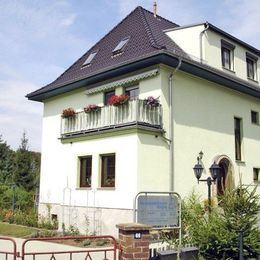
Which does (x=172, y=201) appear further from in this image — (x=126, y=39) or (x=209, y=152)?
(x=126, y=39)

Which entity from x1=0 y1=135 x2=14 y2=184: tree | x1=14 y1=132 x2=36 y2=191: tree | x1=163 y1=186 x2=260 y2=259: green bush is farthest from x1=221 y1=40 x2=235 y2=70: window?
x1=0 y1=135 x2=14 y2=184: tree

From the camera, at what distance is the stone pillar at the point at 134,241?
299 inches

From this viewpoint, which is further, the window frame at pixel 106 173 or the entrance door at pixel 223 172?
the entrance door at pixel 223 172

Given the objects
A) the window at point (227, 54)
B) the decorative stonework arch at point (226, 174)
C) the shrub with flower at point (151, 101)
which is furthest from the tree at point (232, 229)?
the window at point (227, 54)

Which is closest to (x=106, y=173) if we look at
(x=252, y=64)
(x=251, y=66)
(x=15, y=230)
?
(x=15, y=230)

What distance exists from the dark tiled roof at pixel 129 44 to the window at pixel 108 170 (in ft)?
12.8

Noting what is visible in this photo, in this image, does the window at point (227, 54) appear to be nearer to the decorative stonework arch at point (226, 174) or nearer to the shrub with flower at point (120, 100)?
the decorative stonework arch at point (226, 174)

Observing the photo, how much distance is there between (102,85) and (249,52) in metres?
9.11

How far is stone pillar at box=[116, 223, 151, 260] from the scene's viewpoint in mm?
7602

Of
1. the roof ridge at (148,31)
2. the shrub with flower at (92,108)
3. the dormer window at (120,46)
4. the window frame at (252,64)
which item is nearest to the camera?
the roof ridge at (148,31)

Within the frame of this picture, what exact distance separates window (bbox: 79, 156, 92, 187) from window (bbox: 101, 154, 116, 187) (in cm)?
97

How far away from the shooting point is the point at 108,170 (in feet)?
53.5

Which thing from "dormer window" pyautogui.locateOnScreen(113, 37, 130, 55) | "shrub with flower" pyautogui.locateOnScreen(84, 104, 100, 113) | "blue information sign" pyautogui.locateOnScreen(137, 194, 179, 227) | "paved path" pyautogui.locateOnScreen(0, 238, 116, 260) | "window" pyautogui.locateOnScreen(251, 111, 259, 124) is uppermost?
"dormer window" pyautogui.locateOnScreen(113, 37, 130, 55)

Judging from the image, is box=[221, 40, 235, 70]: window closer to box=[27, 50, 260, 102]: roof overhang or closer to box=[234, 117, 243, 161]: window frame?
box=[27, 50, 260, 102]: roof overhang
